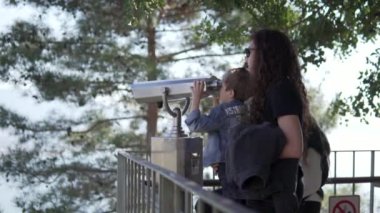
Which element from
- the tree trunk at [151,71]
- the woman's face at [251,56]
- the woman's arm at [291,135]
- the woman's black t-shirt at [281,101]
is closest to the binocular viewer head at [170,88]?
the woman's face at [251,56]

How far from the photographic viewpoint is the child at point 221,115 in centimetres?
368

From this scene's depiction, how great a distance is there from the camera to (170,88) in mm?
4055

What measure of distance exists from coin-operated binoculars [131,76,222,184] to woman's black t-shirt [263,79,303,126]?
1022mm

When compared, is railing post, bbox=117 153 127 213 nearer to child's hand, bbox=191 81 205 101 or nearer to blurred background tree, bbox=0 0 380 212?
child's hand, bbox=191 81 205 101

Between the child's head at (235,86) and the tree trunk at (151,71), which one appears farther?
the tree trunk at (151,71)

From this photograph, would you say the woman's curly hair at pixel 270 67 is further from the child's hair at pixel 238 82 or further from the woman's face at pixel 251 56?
the child's hair at pixel 238 82

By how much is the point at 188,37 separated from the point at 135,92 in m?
11.8

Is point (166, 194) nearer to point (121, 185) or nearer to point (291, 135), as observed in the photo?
point (291, 135)

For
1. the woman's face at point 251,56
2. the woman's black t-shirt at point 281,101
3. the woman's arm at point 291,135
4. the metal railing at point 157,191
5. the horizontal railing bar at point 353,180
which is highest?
the woman's face at point 251,56

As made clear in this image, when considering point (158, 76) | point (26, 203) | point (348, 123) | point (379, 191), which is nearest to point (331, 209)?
point (379, 191)

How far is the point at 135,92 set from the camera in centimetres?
421

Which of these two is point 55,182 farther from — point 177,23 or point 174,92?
point 174,92

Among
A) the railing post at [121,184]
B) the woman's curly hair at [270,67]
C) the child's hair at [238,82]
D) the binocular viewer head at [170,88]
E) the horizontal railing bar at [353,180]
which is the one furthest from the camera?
the horizontal railing bar at [353,180]

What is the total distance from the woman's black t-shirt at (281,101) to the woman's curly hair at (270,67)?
0.09 ft
